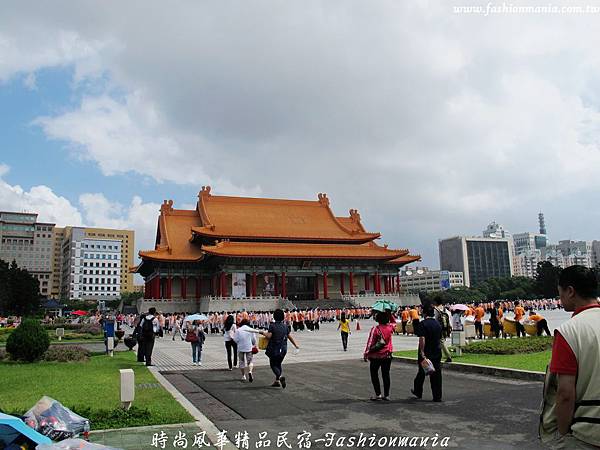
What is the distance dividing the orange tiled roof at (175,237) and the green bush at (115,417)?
40995 millimetres

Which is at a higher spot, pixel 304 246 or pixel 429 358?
pixel 304 246

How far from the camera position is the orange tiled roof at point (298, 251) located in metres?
46.4

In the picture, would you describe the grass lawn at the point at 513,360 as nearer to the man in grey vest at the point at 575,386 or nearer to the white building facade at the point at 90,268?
the man in grey vest at the point at 575,386

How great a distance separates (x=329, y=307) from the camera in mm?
46969

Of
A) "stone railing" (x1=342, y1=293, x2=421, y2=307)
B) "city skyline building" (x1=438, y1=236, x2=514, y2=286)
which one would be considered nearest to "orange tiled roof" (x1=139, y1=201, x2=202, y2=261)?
"stone railing" (x1=342, y1=293, x2=421, y2=307)

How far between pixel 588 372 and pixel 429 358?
6.04m

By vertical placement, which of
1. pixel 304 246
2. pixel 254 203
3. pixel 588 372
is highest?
pixel 254 203

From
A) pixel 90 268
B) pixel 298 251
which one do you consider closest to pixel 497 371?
pixel 298 251

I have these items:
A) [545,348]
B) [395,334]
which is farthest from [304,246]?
[545,348]

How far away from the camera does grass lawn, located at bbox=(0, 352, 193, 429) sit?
711cm

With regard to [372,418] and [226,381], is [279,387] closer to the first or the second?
[226,381]

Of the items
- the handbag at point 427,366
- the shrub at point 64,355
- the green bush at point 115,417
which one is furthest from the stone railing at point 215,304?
the handbag at point 427,366

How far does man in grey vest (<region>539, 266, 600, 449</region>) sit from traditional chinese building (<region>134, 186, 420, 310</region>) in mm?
42830

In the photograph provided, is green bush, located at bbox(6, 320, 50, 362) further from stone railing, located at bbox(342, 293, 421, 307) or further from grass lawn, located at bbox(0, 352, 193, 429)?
stone railing, located at bbox(342, 293, 421, 307)
